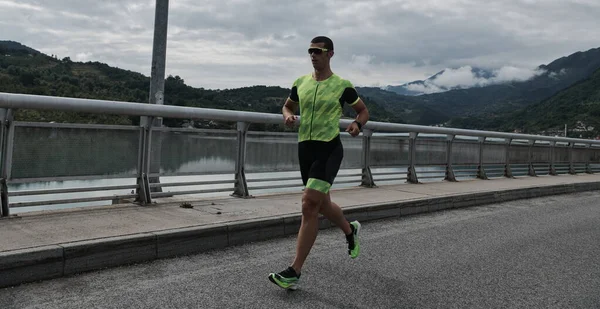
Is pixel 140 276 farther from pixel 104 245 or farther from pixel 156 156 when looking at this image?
pixel 156 156

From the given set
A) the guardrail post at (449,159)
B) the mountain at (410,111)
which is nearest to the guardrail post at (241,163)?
the guardrail post at (449,159)

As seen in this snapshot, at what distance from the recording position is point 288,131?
9.12 m

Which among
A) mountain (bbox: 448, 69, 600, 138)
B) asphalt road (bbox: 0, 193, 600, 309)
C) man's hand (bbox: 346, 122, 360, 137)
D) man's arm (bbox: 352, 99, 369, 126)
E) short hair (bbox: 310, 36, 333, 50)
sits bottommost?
asphalt road (bbox: 0, 193, 600, 309)

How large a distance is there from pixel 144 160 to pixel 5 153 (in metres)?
1.68

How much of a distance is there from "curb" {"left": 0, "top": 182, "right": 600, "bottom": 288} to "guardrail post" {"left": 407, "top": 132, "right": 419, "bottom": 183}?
4.25 m

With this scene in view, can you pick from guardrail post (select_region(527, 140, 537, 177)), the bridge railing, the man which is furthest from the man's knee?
guardrail post (select_region(527, 140, 537, 177))

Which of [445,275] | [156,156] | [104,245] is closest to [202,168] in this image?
[156,156]

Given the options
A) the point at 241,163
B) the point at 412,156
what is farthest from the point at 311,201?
the point at 412,156

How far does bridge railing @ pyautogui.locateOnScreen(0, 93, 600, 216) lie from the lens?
5.62 m

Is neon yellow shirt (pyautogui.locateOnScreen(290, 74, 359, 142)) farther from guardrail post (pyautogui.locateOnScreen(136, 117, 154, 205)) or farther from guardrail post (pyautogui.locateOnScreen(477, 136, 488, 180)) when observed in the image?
guardrail post (pyautogui.locateOnScreen(477, 136, 488, 180))

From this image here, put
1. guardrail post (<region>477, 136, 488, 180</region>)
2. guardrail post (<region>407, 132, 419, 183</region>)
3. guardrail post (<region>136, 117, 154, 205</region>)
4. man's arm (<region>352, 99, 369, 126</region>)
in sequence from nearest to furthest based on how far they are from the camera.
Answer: man's arm (<region>352, 99, 369, 126</region>) < guardrail post (<region>136, 117, 154, 205</region>) < guardrail post (<region>407, 132, 419, 183</region>) < guardrail post (<region>477, 136, 488, 180</region>)

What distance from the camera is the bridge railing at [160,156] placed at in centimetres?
562

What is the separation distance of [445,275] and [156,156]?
3927 millimetres

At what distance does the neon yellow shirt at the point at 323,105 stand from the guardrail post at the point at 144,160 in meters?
2.94
